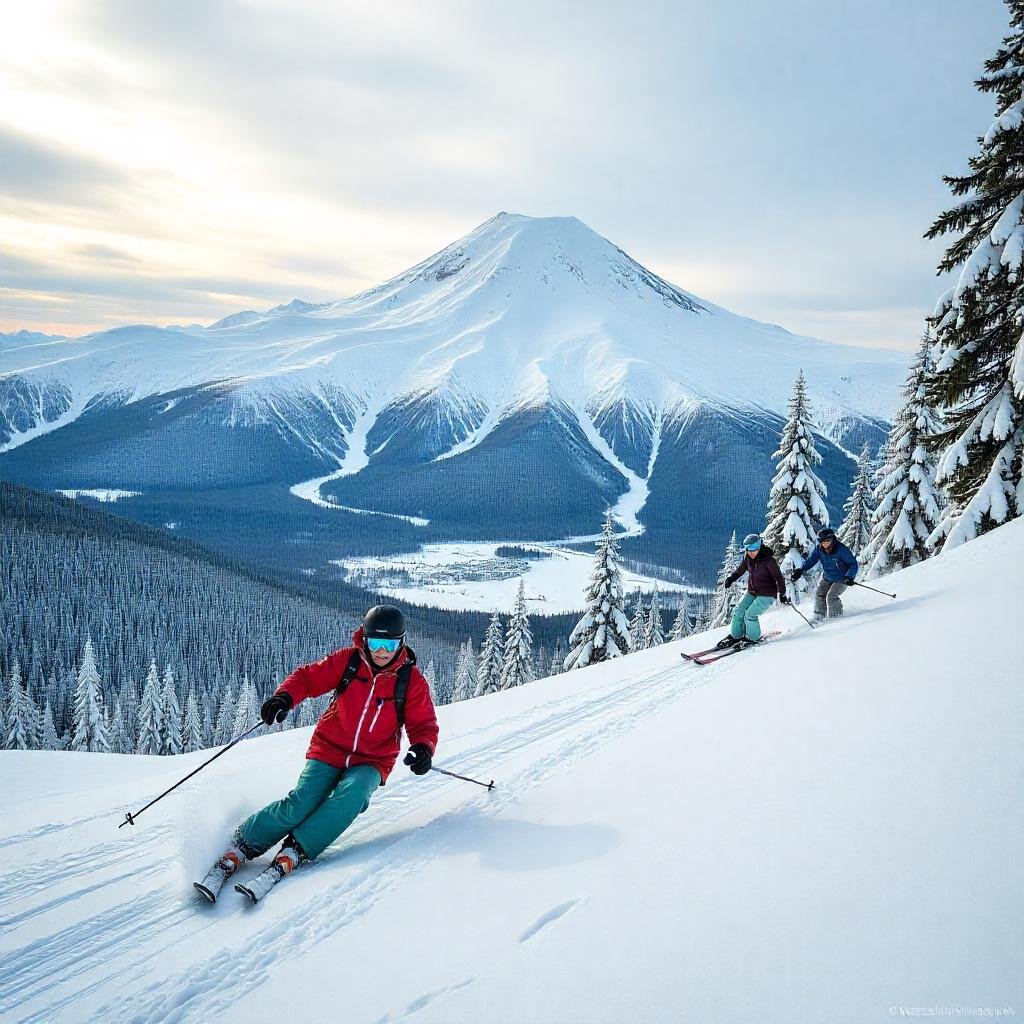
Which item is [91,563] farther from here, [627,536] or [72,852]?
[627,536]

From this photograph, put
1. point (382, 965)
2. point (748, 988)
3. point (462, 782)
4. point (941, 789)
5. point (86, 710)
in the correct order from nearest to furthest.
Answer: point (748, 988) < point (382, 965) < point (941, 789) < point (462, 782) < point (86, 710)

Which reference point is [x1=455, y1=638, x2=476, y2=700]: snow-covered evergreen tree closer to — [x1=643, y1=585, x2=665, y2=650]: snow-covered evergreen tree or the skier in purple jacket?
[x1=643, y1=585, x2=665, y2=650]: snow-covered evergreen tree

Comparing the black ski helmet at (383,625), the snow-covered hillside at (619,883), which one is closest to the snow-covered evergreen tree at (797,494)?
the snow-covered hillside at (619,883)

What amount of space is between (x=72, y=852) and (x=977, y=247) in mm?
15344

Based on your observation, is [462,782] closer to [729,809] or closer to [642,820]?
[642,820]

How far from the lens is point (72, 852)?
4727 mm

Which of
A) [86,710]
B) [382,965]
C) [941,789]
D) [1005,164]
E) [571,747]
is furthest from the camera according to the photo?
[86,710]

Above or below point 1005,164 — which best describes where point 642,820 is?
below

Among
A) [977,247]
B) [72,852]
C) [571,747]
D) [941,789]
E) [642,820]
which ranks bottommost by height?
[72,852]

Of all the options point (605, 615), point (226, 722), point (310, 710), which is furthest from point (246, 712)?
point (605, 615)

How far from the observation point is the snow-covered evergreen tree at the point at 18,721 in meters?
36.1

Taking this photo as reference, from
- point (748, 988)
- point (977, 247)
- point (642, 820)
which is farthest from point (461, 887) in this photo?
point (977, 247)

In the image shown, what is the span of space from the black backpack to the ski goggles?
0.48ft

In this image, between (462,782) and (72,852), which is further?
(462,782)
